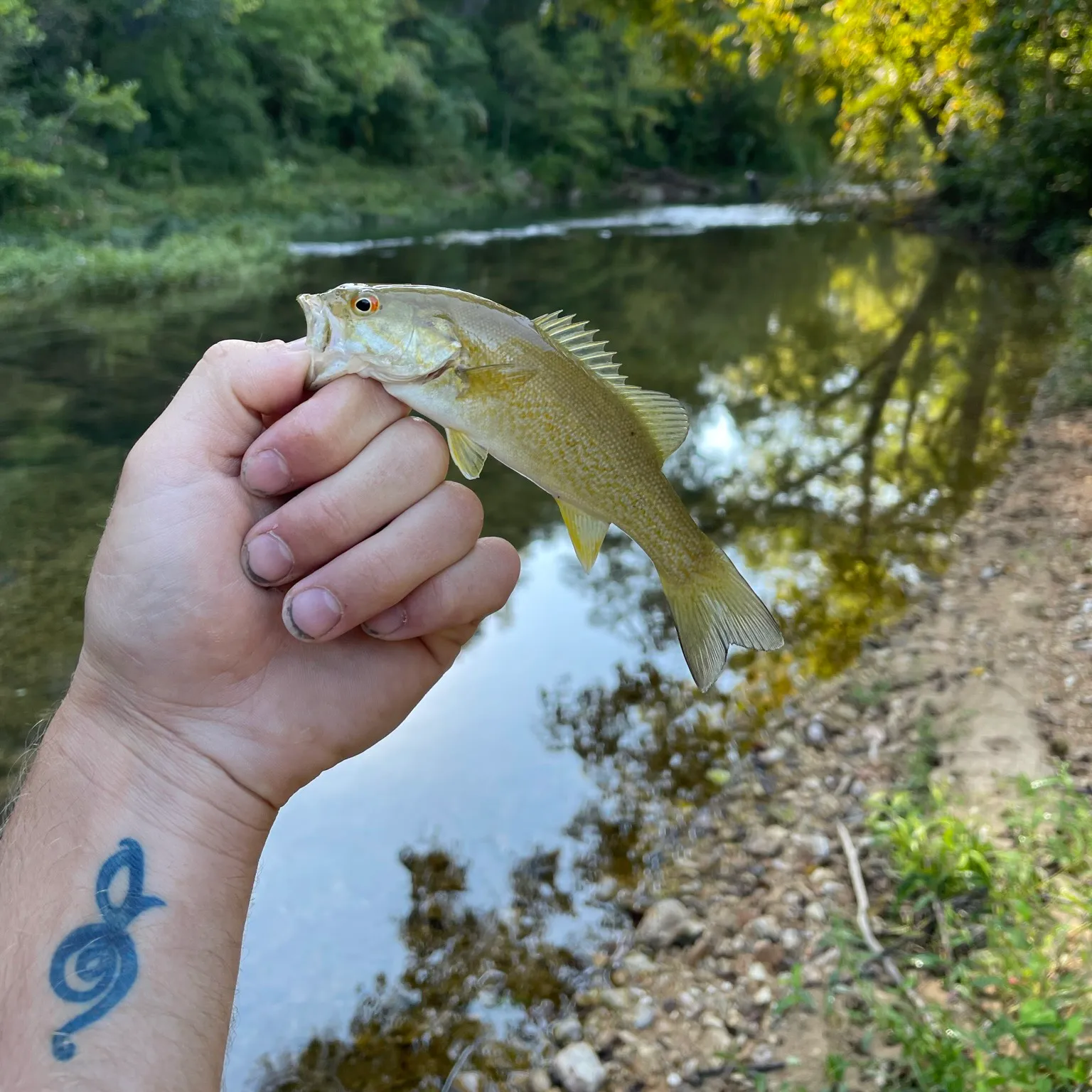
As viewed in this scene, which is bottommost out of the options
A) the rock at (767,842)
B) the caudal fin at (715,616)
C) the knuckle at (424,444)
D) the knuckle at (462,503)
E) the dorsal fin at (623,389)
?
the rock at (767,842)

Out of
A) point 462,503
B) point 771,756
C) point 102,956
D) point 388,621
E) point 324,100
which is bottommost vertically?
point 324,100

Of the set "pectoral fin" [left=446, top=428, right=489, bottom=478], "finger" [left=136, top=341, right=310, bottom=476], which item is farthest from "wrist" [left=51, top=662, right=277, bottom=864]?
"pectoral fin" [left=446, top=428, right=489, bottom=478]

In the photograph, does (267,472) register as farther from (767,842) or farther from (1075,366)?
(1075,366)

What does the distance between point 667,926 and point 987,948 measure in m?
1.30

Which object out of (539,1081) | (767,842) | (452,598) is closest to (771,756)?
(767,842)

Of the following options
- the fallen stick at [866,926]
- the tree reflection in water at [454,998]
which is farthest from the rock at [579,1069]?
the fallen stick at [866,926]

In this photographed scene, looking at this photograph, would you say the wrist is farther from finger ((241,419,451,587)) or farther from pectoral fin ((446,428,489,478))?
pectoral fin ((446,428,489,478))

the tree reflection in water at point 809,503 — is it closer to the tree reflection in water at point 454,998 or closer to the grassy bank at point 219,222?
the tree reflection in water at point 454,998

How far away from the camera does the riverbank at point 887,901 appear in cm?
291

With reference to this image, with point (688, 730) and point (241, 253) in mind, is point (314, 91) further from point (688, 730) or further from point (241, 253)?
point (688, 730)

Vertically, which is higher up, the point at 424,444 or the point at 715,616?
the point at 424,444

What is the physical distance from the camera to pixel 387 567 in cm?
197

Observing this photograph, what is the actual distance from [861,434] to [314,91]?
3478 cm

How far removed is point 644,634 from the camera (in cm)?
634
